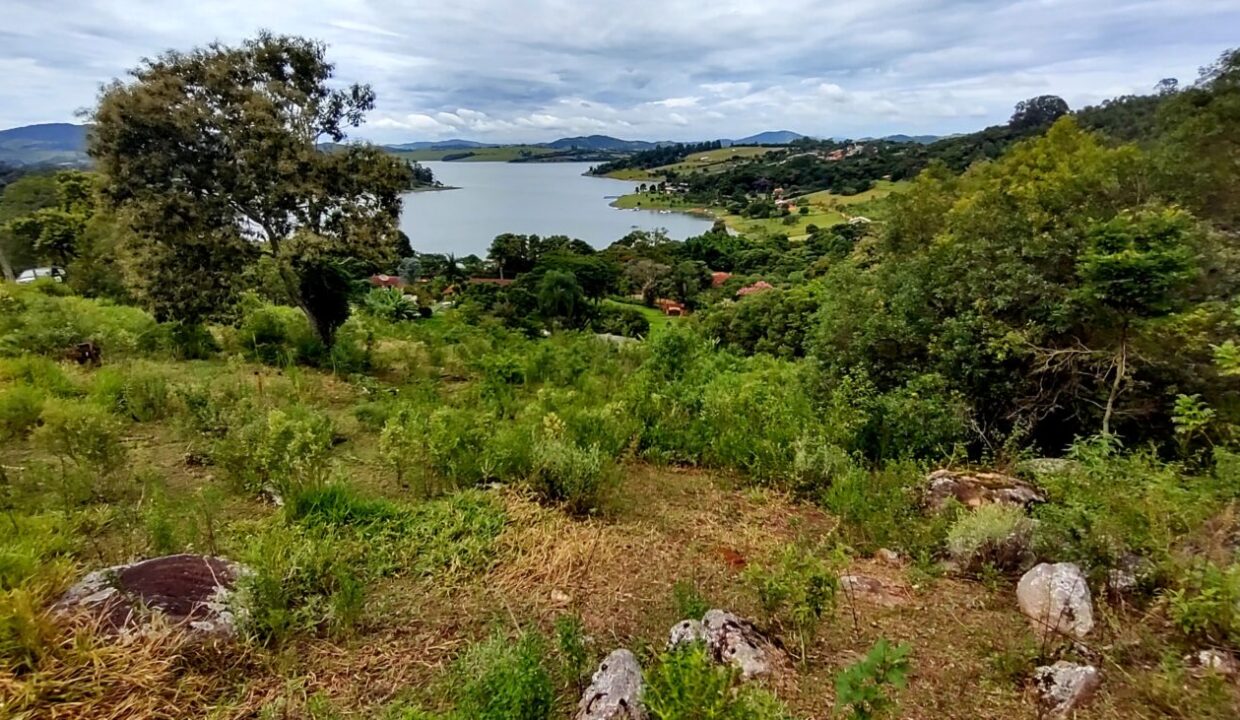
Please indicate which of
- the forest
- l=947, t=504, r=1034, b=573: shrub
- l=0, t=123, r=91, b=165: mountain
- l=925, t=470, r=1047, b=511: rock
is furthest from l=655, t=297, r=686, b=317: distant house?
l=0, t=123, r=91, b=165: mountain

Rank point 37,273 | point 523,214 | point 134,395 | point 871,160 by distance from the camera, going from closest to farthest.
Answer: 1. point 134,395
2. point 37,273
3. point 523,214
4. point 871,160

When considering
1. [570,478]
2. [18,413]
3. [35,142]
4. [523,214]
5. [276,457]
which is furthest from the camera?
[35,142]

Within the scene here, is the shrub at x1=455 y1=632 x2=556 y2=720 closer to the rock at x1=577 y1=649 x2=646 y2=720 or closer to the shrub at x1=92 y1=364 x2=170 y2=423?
the rock at x1=577 y1=649 x2=646 y2=720

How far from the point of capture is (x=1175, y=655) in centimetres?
242

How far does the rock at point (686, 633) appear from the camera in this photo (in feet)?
8.33

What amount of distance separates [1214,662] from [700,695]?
6.60ft

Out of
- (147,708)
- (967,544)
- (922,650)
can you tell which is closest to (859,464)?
(967,544)

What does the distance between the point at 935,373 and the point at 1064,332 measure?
1.29m

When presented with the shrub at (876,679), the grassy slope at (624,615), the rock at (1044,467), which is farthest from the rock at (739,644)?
the rock at (1044,467)

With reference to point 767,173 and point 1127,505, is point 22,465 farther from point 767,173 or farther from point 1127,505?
point 767,173

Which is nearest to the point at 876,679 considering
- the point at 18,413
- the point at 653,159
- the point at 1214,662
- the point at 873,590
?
the point at 873,590

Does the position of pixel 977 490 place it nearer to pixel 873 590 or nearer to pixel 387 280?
pixel 873 590

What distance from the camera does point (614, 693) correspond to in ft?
7.49

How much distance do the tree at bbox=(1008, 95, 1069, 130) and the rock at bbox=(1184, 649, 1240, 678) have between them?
78.6 metres
